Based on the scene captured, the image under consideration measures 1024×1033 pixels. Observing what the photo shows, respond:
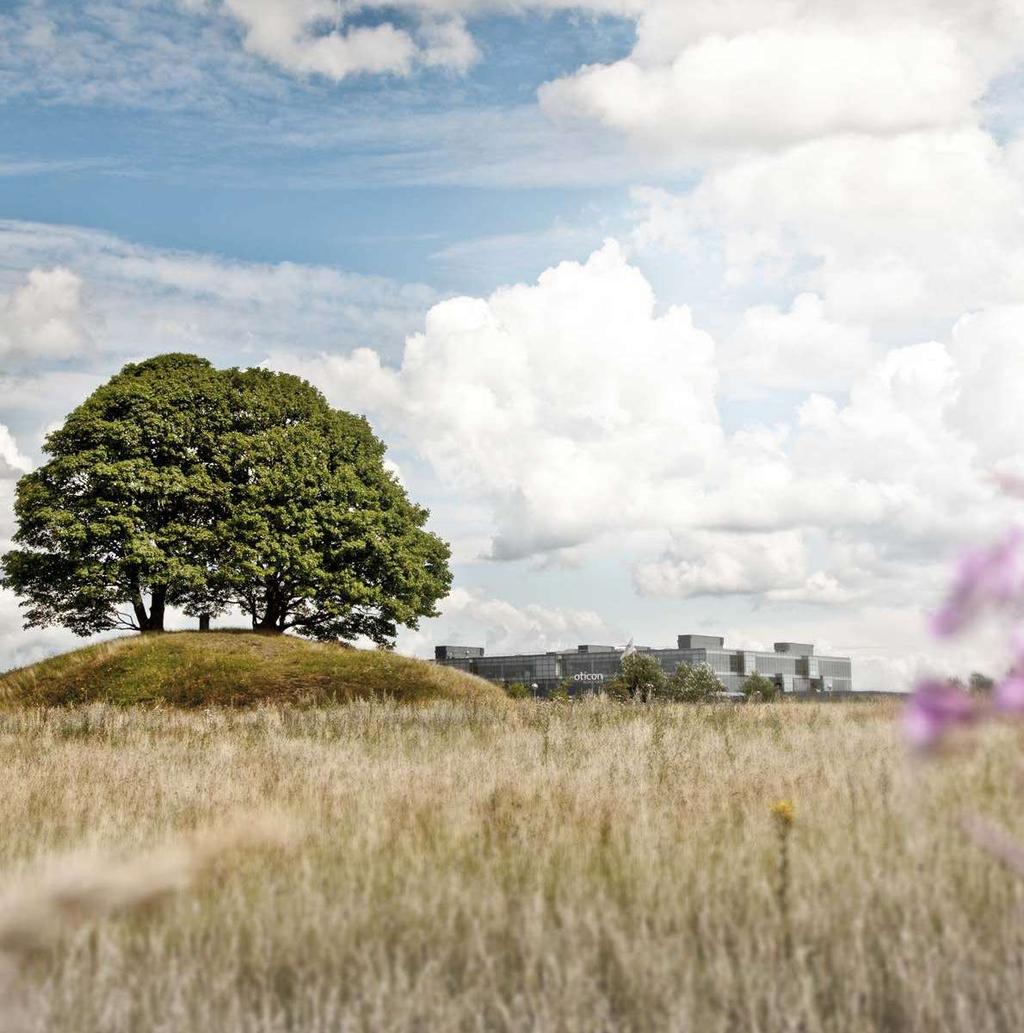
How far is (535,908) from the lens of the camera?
5.06 metres

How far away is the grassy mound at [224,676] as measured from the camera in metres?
26.6

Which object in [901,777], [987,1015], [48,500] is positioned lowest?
[987,1015]

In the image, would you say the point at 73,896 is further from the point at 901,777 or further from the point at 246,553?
the point at 246,553

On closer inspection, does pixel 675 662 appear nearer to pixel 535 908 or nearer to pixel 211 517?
pixel 211 517

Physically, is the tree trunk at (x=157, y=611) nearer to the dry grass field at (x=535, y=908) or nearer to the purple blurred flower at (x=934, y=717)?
the dry grass field at (x=535, y=908)

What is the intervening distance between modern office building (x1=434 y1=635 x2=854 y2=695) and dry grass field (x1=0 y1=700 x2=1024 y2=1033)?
125431 mm

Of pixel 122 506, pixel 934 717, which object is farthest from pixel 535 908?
pixel 122 506

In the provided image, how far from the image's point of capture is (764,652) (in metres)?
167

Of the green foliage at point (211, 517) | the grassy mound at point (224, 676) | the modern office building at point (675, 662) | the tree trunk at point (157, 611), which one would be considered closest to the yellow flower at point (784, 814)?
the grassy mound at point (224, 676)

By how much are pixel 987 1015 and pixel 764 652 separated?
16797cm

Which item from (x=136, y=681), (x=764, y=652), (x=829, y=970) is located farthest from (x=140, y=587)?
(x=764, y=652)

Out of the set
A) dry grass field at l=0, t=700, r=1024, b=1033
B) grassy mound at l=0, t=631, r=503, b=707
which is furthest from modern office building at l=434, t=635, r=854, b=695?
dry grass field at l=0, t=700, r=1024, b=1033

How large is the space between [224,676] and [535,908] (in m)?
23.9

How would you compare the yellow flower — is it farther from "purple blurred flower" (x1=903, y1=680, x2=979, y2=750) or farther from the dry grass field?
"purple blurred flower" (x1=903, y1=680, x2=979, y2=750)
